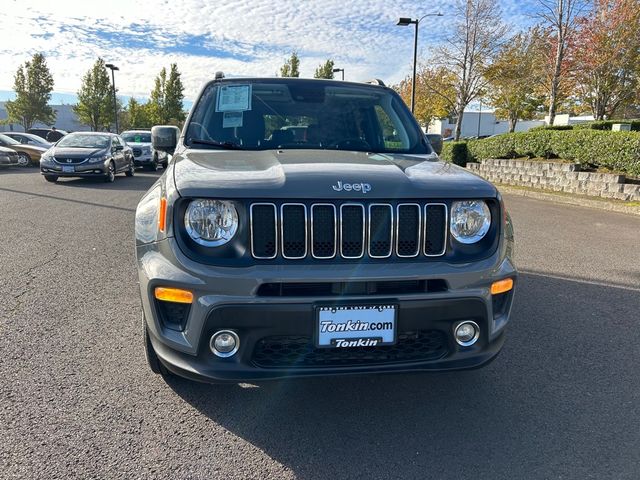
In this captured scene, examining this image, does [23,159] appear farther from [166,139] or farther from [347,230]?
[347,230]

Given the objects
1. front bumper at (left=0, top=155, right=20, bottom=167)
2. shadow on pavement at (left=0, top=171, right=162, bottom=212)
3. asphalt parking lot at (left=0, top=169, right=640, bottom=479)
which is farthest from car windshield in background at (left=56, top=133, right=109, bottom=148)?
asphalt parking lot at (left=0, top=169, right=640, bottom=479)

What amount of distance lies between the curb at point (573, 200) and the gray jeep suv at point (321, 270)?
8.84m

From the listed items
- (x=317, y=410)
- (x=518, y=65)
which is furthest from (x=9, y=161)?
(x=518, y=65)

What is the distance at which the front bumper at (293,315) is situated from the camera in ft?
7.06

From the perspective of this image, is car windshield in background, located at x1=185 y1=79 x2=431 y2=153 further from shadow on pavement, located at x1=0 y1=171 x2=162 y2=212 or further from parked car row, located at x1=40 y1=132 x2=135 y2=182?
parked car row, located at x1=40 y1=132 x2=135 y2=182

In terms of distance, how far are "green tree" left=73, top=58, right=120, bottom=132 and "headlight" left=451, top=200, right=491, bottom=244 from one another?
46337 mm

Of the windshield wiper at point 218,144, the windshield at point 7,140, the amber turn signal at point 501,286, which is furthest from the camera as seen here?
the windshield at point 7,140

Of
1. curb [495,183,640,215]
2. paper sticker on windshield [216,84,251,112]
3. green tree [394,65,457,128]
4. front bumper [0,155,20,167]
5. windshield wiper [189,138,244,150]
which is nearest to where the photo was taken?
windshield wiper [189,138,244,150]

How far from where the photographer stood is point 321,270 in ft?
7.30

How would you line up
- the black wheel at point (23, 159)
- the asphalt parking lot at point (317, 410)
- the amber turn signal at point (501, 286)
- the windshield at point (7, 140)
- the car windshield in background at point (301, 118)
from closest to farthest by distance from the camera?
the asphalt parking lot at point (317, 410)
the amber turn signal at point (501, 286)
the car windshield in background at point (301, 118)
the black wheel at point (23, 159)
the windshield at point (7, 140)

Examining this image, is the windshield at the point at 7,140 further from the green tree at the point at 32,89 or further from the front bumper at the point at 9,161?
the green tree at the point at 32,89

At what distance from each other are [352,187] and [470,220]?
67cm

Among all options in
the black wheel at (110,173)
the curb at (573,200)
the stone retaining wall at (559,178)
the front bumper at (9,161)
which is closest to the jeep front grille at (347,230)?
the curb at (573,200)

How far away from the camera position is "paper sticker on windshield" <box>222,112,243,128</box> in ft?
11.4
